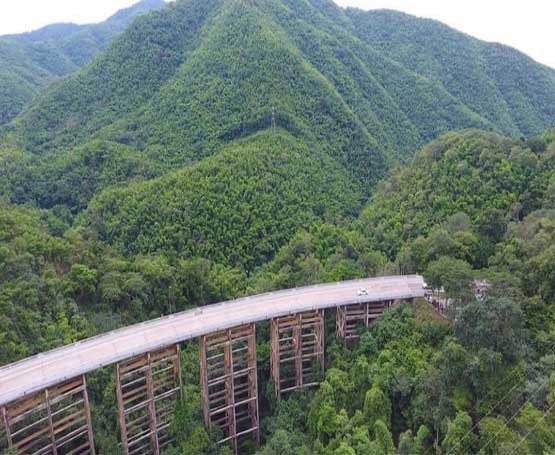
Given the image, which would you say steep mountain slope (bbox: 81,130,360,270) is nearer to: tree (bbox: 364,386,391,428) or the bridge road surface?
the bridge road surface

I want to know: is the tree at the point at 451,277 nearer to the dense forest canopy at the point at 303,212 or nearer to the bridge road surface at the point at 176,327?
the dense forest canopy at the point at 303,212

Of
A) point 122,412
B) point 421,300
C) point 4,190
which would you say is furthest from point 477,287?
point 4,190

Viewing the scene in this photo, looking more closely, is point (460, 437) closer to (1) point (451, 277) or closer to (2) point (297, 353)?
(1) point (451, 277)

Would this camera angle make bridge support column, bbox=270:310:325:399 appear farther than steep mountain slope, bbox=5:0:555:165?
No

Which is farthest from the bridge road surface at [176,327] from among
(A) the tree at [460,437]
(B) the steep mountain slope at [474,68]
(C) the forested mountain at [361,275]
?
(B) the steep mountain slope at [474,68]

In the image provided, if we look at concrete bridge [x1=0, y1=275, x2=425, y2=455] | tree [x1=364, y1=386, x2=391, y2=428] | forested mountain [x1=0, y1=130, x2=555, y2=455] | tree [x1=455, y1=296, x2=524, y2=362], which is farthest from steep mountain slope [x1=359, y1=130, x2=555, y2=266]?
tree [x1=364, y1=386, x2=391, y2=428]

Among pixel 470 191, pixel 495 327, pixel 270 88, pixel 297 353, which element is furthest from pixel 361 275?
pixel 270 88
